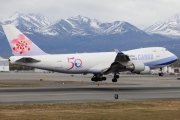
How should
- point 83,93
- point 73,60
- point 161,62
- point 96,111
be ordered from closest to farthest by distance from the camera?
1. point 96,111
2. point 83,93
3. point 73,60
4. point 161,62

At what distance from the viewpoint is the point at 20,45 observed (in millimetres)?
63344

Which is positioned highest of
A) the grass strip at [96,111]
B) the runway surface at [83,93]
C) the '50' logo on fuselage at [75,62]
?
the '50' logo on fuselage at [75,62]

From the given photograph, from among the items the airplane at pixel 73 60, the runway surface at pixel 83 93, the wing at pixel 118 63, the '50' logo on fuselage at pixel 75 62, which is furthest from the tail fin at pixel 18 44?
the wing at pixel 118 63

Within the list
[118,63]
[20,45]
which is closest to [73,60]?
[118,63]

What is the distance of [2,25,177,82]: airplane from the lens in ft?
207

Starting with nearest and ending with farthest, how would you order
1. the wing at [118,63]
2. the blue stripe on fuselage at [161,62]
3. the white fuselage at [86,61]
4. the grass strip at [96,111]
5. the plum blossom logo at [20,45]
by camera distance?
the grass strip at [96,111], the plum blossom logo at [20,45], the white fuselage at [86,61], the wing at [118,63], the blue stripe on fuselage at [161,62]

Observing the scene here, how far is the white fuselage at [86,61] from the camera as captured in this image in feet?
209

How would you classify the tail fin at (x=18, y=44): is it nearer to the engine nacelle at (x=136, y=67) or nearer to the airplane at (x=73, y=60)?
the airplane at (x=73, y=60)

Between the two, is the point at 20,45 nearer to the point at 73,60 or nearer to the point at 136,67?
the point at 73,60

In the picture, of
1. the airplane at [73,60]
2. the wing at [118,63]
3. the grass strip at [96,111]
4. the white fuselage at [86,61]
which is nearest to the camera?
the grass strip at [96,111]

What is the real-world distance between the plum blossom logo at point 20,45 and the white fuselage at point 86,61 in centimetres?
164

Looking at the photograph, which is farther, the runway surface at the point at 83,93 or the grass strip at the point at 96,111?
the runway surface at the point at 83,93

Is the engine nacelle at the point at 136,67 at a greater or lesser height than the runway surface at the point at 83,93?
greater

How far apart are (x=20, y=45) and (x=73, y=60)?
8089 millimetres
